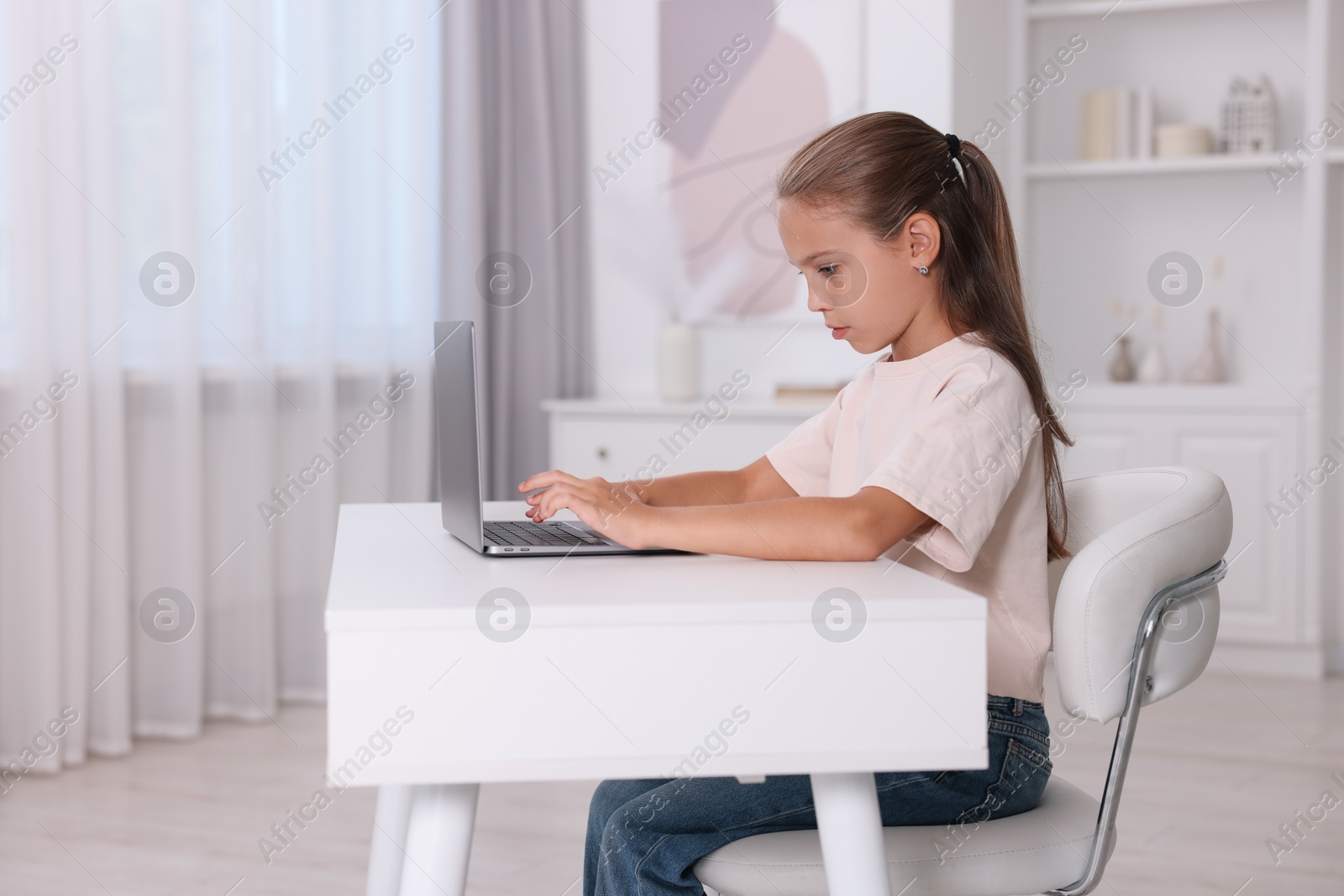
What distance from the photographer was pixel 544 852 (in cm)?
207

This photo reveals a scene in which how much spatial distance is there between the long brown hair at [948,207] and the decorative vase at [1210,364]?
94.1 inches

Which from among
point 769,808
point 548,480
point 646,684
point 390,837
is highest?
point 548,480

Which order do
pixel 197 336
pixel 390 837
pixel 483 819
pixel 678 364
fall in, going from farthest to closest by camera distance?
1. pixel 678 364
2. pixel 197 336
3. pixel 483 819
4. pixel 390 837

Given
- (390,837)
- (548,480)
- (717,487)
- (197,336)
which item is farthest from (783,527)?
(197,336)

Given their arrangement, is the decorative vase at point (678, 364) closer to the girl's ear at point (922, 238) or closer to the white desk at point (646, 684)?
the girl's ear at point (922, 238)

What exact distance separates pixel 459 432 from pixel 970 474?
418 millimetres

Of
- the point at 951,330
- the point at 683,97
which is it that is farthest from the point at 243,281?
the point at 951,330

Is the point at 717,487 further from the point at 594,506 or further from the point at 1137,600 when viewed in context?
the point at 1137,600

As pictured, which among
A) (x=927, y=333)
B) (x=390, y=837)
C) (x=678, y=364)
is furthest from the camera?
(x=678, y=364)

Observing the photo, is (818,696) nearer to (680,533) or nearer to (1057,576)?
(680,533)

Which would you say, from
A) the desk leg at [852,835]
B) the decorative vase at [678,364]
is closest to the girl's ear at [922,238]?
the desk leg at [852,835]

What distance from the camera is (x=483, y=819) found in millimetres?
2232

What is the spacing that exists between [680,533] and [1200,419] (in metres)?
2.59

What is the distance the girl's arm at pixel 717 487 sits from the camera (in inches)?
55.4
